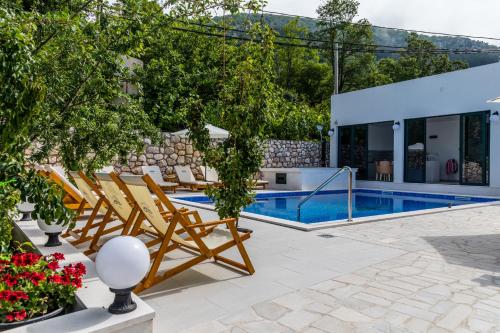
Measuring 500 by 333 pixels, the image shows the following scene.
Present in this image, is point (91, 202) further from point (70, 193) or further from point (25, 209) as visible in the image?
point (70, 193)

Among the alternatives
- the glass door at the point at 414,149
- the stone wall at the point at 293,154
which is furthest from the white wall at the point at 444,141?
the stone wall at the point at 293,154

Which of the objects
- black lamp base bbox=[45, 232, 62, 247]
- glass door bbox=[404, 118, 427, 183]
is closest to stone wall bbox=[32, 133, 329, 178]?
glass door bbox=[404, 118, 427, 183]

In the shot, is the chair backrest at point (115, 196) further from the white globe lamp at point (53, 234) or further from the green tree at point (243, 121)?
the green tree at point (243, 121)

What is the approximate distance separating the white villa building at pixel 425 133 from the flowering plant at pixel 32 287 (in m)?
12.7

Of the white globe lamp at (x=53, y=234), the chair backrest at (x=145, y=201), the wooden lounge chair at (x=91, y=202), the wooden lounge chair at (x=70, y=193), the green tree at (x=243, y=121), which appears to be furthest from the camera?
the wooden lounge chair at (x=70, y=193)

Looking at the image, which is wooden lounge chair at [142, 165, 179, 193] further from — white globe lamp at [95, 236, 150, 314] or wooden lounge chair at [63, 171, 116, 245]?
white globe lamp at [95, 236, 150, 314]

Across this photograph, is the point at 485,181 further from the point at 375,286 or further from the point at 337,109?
the point at 375,286

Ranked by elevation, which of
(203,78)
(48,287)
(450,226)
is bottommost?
(450,226)

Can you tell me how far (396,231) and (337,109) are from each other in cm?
1224

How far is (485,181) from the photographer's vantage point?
1226 centimetres

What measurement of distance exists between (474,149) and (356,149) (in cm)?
491

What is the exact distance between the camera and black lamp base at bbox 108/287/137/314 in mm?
2139

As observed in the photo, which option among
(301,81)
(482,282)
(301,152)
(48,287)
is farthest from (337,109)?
(48,287)

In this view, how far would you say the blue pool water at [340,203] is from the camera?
377 inches
